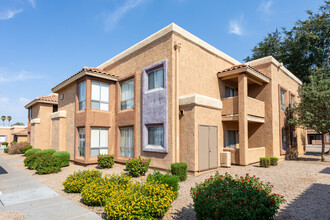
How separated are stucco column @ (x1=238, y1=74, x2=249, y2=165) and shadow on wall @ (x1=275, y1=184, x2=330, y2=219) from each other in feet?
17.8

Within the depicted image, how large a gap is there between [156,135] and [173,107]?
226 cm

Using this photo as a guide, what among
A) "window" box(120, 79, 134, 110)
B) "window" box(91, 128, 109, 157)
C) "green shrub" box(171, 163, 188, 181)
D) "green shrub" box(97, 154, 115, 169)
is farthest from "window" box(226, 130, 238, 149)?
"window" box(91, 128, 109, 157)

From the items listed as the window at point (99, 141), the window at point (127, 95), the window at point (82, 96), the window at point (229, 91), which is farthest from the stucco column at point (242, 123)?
the window at point (82, 96)

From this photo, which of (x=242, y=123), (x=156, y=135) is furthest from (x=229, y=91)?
(x=156, y=135)

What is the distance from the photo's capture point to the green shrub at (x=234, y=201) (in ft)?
14.8

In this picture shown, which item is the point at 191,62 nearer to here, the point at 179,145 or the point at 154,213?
the point at 179,145

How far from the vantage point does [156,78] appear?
14.1 metres

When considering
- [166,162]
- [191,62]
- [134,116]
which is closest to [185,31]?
[191,62]

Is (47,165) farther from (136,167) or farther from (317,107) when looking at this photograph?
(317,107)

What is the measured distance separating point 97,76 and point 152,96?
5.16 meters

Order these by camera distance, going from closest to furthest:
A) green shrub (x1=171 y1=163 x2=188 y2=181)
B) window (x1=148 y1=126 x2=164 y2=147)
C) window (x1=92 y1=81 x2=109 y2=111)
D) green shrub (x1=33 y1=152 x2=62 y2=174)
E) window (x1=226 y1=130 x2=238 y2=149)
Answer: green shrub (x1=171 y1=163 x2=188 y2=181)
green shrub (x1=33 y1=152 x2=62 y2=174)
window (x1=148 y1=126 x2=164 y2=147)
window (x1=92 y1=81 x2=109 y2=111)
window (x1=226 y1=130 x2=238 y2=149)

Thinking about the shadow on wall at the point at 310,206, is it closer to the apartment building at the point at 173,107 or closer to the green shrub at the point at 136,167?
the apartment building at the point at 173,107

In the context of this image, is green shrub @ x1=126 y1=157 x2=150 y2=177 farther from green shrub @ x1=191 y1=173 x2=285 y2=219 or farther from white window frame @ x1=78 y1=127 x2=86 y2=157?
green shrub @ x1=191 y1=173 x2=285 y2=219

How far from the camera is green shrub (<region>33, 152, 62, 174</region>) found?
1277 cm
